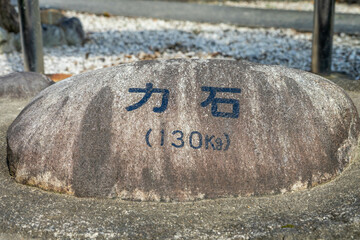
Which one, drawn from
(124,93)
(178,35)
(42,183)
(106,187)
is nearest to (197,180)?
(106,187)

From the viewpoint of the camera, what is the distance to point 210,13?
29.7 ft

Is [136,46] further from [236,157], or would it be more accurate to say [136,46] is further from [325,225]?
[325,225]

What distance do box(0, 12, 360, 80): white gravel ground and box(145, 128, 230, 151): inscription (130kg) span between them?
4.03 meters

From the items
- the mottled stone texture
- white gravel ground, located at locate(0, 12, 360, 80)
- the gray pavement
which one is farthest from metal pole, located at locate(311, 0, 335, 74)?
the mottled stone texture

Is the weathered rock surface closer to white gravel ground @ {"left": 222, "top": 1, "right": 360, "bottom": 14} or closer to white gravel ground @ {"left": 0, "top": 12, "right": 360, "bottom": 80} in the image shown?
white gravel ground @ {"left": 0, "top": 12, "right": 360, "bottom": 80}

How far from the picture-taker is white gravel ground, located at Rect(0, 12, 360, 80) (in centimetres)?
688

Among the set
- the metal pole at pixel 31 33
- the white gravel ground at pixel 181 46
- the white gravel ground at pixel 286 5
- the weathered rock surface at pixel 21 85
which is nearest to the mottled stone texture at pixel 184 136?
the weathered rock surface at pixel 21 85

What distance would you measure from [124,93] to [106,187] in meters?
0.59

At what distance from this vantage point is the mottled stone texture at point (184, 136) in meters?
2.66

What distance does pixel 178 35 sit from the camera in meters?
8.28

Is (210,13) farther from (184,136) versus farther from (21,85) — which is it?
(184,136)

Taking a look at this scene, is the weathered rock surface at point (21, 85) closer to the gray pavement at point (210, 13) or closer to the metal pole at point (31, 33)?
the metal pole at point (31, 33)

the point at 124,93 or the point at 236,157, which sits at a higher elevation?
the point at 124,93

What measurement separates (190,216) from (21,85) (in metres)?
3.15
